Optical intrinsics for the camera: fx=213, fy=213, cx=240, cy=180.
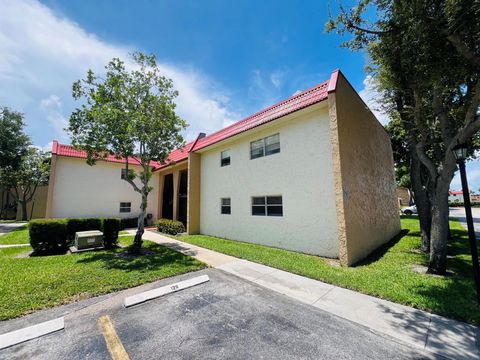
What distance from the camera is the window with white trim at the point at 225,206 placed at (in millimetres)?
12987

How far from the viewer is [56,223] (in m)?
9.20

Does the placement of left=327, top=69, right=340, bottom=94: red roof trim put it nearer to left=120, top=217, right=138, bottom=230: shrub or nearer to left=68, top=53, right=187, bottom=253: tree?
left=68, top=53, right=187, bottom=253: tree

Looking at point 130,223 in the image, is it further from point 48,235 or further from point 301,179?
point 301,179

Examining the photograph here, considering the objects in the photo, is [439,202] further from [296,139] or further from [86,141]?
[86,141]

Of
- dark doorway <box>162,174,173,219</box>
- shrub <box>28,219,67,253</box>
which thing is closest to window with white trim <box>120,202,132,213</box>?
dark doorway <box>162,174,173,219</box>

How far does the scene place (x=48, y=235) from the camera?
29.6 ft

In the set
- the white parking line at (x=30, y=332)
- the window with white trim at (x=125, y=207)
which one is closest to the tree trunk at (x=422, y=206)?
the white parking line at (x=30, y=332)

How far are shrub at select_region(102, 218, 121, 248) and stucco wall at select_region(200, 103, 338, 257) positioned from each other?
18.4 feet

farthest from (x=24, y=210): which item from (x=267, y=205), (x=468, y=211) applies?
(x=468, y=211)

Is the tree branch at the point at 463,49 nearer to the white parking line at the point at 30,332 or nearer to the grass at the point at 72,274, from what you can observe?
the grass at the point at 72,274

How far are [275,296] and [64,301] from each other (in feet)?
15.7

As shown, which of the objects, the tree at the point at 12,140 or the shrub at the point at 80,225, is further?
the tree at the point at 12,140

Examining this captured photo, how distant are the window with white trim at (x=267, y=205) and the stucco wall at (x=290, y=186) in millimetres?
254

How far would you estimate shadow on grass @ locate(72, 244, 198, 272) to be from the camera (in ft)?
23.7
